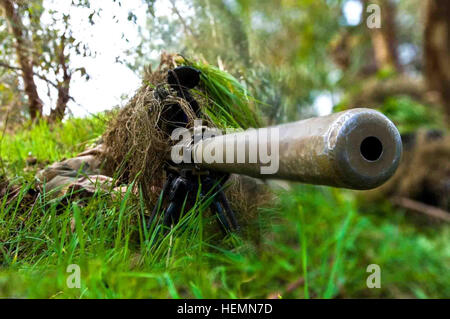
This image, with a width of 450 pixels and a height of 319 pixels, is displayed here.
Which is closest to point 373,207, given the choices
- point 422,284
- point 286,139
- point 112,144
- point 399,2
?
point 422,284

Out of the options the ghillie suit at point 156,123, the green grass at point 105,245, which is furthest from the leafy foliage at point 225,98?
the green grass at point 105,245

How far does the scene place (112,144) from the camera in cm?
51

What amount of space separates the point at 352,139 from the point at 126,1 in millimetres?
307

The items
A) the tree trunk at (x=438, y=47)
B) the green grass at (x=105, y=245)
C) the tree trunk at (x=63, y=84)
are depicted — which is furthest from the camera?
the tree trunk at (x=438, y=47)

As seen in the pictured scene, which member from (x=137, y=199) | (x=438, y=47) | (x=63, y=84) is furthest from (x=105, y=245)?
(x=438, y=47)

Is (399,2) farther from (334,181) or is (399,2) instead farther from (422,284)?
(334,181)

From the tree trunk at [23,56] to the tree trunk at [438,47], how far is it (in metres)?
2.72

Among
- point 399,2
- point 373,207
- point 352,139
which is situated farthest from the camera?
point 399,2

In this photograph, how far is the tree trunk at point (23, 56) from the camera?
1.49 ft

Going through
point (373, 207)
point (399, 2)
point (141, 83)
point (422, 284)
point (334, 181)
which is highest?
point (399, 2)

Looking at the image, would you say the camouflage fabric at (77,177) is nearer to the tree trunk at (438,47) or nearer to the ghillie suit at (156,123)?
the ghillie suit at (156,123)

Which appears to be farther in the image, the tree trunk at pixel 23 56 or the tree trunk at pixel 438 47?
the tree trunk at pixel 438 47

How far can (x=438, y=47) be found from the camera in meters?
2.91

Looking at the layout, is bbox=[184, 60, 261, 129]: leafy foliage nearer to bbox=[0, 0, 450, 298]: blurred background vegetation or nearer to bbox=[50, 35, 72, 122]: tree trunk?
bbox=[0, 0, 450, 298]: blurred background vegetation
